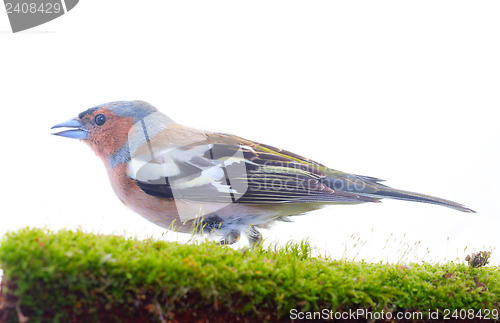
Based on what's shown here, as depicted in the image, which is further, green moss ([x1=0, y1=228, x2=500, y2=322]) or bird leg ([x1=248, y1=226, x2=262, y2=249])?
bird leg ([x1=248, y1=226, x2=262, y2=249])

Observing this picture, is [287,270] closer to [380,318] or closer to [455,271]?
[380,318]

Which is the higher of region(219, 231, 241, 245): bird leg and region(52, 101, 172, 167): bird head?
region(52, 101, 172, 167): bird head

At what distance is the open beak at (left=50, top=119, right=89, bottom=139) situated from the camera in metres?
2.97

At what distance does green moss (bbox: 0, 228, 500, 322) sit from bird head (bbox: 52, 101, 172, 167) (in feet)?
3.24

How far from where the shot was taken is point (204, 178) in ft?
9.07

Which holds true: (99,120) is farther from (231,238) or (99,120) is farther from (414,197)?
(414,197)

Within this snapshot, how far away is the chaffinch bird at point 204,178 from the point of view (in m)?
2.72

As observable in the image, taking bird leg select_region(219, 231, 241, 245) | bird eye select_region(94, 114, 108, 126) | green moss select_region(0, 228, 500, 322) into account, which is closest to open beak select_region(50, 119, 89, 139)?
bird eye select_region(94, 114, 108, 126)

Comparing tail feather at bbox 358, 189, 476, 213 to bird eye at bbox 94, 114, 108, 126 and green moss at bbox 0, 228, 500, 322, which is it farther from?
bird eye at bbox 94, 114, 108, 126

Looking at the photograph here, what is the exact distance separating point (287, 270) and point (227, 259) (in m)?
0.34

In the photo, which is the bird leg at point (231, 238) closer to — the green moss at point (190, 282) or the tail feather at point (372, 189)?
the green moss at point (190, 282)

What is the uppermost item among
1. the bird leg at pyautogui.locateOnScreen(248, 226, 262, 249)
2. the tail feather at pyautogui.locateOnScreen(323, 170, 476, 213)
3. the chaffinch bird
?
the chaffinch bird

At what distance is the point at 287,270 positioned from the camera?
2127 mm

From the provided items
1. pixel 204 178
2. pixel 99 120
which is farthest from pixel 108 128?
pixel 204 178
